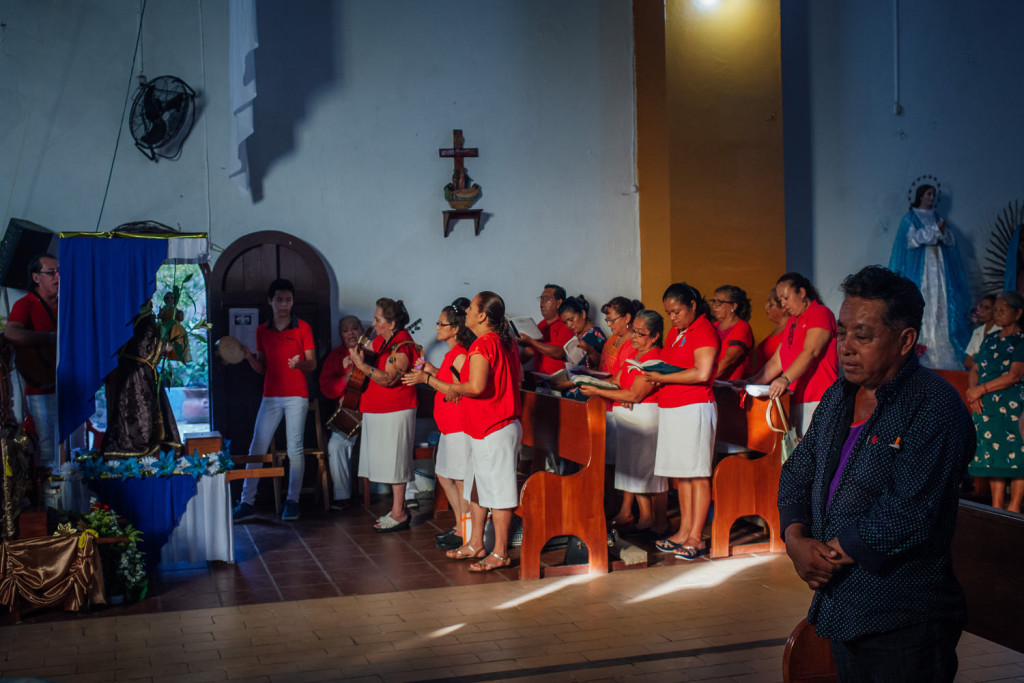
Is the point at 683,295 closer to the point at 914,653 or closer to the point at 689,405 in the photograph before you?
the point at 689,405

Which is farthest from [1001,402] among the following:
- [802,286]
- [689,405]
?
[689,405]

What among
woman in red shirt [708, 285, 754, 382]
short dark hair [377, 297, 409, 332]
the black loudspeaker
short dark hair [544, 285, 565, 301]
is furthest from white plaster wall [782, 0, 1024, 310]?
the black loudspeaker

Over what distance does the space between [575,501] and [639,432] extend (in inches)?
38.4

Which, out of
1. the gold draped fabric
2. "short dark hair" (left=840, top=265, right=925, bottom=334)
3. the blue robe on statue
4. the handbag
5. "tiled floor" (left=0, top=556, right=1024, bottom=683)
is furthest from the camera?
the blue robe on statue

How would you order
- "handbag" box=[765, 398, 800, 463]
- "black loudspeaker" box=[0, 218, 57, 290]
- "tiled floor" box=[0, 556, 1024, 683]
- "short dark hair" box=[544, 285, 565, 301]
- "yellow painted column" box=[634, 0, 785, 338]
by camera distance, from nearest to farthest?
"tiled floor" box=[0, 556, 1024, 683] → "handbag" box=[765, 398, 800, 463] → "black loudspeaker" box=[0, 218, 57, 290] → "short dark hair" box=[544, 285, 565, 301] → "yellow painted column" box=[634, 0, 785, 338]

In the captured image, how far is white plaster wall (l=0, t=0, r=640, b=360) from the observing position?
7684 millimetres

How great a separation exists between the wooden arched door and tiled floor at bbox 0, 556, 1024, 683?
3.26 metres

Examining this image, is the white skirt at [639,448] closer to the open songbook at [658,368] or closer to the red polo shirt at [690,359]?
the red polo shirt at [690,359]

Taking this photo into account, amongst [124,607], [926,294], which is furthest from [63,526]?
[926,294]

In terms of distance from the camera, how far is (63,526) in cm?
505

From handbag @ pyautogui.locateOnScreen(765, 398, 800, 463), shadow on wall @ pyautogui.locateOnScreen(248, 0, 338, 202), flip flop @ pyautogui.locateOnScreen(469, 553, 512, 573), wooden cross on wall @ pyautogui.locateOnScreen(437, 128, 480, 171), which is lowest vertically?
flip flop @ pyautogui.locateOnScreen(469, 553, 512, 573)

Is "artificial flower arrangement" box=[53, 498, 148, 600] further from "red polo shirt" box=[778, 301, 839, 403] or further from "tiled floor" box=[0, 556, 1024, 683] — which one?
"red polo shirt" box=[778, 301, 839, 403]

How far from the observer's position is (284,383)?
751 centimetres

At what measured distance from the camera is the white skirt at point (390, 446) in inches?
271
